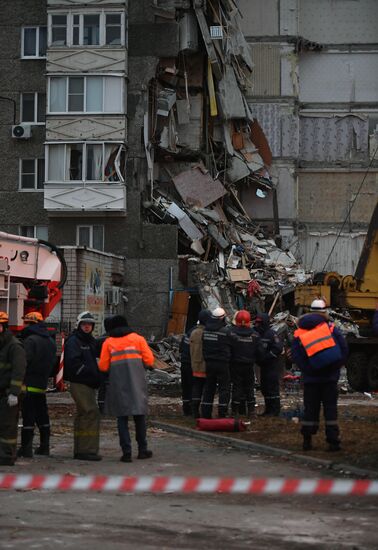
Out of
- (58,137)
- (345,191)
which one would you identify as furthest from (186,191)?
(345,191)

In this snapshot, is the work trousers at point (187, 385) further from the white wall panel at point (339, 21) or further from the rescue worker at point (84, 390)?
the white wall panel at point (339, 21)

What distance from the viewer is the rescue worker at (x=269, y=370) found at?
19.8 metres

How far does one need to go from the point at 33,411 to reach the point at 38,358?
65 cm

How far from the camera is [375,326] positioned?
13.9 metres

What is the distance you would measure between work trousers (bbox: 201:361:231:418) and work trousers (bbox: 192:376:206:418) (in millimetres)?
777

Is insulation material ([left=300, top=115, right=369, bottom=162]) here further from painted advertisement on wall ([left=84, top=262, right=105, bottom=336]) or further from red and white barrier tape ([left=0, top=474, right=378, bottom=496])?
red and white barrier tape ([left=0, top=474, right=378, bottom=496])

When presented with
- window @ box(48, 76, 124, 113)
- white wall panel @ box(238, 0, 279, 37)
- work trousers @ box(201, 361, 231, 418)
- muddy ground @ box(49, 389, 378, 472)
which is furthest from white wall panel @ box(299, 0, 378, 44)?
work trousers @ box(201, 361, 231, 418)

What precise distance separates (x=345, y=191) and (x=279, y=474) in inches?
1671

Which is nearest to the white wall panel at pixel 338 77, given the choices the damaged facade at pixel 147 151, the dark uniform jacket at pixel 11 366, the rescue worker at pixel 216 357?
the damaged facade at pixel 147 151

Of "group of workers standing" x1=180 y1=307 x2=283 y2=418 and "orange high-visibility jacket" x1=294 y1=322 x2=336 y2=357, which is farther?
"group of workers standing" x1=180 y1=307 x2=283 y2=418

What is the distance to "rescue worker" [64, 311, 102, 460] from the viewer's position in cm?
1401

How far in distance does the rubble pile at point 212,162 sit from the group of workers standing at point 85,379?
29241 mm

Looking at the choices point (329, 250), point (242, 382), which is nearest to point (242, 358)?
point (242, 382)

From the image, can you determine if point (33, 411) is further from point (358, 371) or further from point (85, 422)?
point (358, 371)
